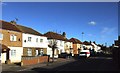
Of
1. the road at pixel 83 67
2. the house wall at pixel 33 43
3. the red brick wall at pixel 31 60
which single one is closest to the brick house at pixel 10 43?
the house wall at pixel 33 43

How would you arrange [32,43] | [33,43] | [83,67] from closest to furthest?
[83,67]
[32,43]
[33,43]

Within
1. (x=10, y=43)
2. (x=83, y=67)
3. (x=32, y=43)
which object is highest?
(x=32, y=43)

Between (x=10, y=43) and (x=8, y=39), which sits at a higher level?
(x=8, y=39)

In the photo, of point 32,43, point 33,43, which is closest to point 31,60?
point 32,43

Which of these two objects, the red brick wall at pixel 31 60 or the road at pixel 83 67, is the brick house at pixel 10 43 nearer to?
the red brick wall at pixel 31 60

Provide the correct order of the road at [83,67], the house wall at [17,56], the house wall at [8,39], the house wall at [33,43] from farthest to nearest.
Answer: the house wall at [33,43]
the house wall at [17,56]
the house wall at [8,39]
the road at [83,67]

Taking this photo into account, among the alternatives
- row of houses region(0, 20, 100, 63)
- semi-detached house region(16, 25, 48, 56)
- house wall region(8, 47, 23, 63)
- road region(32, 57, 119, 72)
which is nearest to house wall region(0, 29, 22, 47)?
row of houses region(0, 20, 100, 63)

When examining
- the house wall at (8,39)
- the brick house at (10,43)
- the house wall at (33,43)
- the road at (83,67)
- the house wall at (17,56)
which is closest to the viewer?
the road at (83,67)

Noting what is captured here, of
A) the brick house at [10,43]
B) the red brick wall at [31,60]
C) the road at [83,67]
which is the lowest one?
the road at [83,67]

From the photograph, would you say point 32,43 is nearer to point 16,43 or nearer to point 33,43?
point 33,43

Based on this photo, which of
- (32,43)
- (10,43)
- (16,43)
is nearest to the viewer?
(10,43)

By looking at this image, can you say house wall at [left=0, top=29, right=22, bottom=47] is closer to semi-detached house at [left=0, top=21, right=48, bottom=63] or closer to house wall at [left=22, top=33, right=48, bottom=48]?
semi-detached house at [left=0, top=21, right=48, bottom=63]

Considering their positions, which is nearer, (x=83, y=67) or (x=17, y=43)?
(x=83, y=67)

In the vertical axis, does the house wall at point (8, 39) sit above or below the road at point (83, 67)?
above
